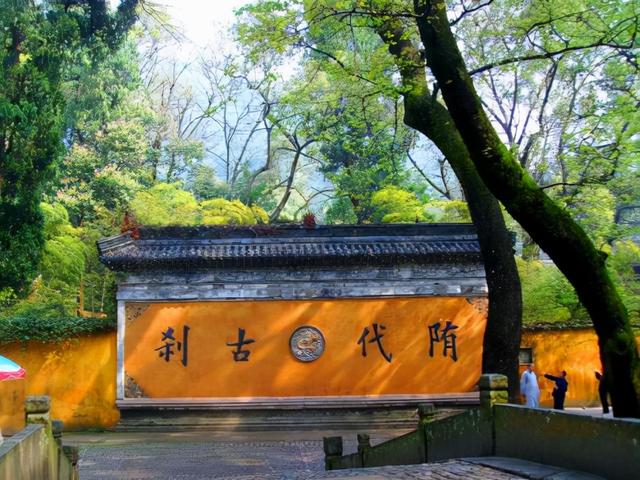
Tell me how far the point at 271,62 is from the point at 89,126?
721cm

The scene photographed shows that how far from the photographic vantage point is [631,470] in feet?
14.9

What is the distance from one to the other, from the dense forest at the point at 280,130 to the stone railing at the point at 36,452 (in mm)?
4957

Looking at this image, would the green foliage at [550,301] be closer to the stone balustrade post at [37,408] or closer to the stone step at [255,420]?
the stone step at [255,420]

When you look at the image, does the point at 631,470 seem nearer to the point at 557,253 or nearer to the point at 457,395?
the point at 557,253

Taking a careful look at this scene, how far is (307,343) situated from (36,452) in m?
9.48

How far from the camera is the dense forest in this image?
9438mm

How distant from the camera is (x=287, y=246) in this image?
15.5 m

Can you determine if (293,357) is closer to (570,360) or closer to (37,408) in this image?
(570,360)

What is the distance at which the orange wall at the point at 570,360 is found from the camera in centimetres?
1633

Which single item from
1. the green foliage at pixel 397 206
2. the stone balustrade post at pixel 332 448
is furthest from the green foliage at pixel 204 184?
the stone balustrade post at pixel 332 448

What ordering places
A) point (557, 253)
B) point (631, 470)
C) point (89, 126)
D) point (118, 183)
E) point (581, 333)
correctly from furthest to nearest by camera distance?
point (89, 126) < point (118, 183) < point (581, 333) < point (557, 253) < point (631, 470)

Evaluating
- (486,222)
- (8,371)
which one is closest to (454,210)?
(486,222)

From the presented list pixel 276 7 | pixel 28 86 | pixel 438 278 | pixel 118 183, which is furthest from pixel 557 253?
pixel 118 183

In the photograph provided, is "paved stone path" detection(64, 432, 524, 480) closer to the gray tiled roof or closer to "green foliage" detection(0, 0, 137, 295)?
the gray tiled roof
